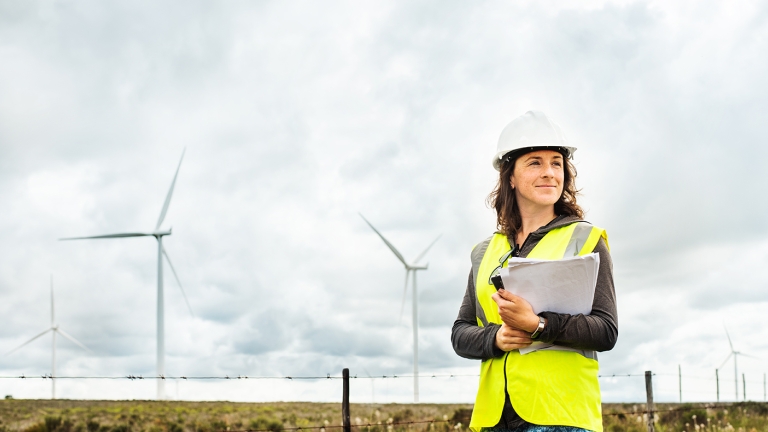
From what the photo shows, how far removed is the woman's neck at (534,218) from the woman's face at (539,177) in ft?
0.09

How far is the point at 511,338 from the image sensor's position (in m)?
2.71

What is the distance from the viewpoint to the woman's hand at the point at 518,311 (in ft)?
8.53

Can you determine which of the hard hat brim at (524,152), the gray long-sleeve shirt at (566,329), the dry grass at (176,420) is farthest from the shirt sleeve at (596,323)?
the dry grass at (176,420)

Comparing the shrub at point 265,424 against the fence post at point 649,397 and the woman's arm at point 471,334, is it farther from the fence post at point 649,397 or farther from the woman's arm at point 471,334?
the woman's arm at point 471,334

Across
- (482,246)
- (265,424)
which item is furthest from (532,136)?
(265,424)

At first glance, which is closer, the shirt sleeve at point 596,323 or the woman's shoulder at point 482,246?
the shirt sleeve at point 596,323

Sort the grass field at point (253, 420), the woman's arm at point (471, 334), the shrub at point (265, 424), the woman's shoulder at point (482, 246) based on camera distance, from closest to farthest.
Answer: the woman's arm at point (471, 334) → the woman's shoulder at point (482, 246) → the grass field at point (253, 420) → the shrub at point (265, 424)

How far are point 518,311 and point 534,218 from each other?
0.59m

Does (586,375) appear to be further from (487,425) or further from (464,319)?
(464,319)

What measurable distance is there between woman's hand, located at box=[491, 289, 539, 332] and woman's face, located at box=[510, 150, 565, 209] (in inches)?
20.3

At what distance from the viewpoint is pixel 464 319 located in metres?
3.27

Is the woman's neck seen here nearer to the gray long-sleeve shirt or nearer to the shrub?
the gray long-sleeve shirt

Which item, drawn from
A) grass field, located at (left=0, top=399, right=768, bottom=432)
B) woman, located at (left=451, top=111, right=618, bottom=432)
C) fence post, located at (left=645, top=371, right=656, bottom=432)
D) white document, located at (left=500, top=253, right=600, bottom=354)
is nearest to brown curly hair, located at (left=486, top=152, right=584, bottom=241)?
woman, located at (left=451, top=111, right=618, bottom=432)

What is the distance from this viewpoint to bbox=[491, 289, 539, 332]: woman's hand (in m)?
2.60
